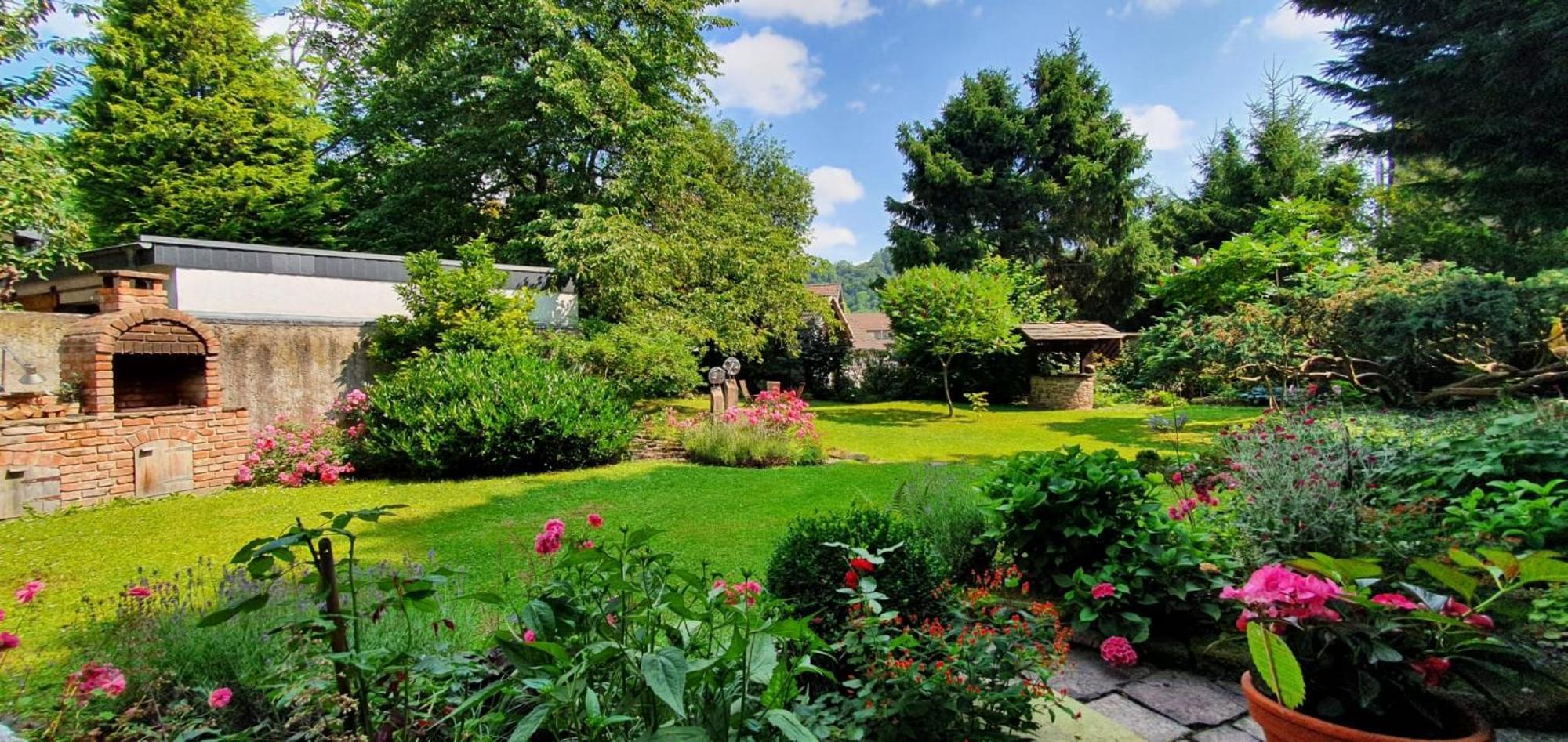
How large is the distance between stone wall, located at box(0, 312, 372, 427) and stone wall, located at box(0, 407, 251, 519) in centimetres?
40

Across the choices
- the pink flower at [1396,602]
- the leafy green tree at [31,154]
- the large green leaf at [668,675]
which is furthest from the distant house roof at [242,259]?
the pink flower at [1396,602]

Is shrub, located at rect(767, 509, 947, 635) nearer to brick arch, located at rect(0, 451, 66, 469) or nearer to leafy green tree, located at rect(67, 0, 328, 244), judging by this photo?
A: brick arch, located at rect(0, 451, 66, 469)

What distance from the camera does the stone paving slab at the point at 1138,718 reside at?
6.77 feet

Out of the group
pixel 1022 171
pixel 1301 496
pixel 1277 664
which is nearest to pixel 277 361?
pixel 1277 664

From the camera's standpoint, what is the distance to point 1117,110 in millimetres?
20406

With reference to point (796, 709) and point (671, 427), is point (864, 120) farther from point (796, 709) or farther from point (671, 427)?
point (796, 709)

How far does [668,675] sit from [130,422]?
297 inches

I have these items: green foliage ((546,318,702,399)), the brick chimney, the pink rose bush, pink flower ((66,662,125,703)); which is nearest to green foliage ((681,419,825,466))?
green foliage ((546,318,702,399))

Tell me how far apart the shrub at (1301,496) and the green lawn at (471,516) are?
169 centimetres

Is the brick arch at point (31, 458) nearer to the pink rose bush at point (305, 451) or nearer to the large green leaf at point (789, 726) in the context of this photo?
the pink rose bush at point (305, 451)

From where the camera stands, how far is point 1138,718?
216 centimetres

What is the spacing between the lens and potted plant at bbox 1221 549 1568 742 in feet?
4.79

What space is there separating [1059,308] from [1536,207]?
1275cm

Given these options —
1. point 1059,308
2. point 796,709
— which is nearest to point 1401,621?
point 796,709
